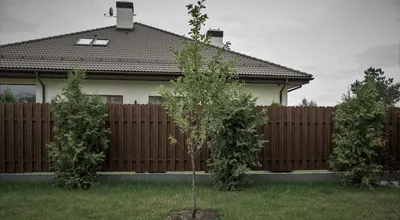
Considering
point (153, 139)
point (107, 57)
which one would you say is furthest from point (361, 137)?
point (107, 57)

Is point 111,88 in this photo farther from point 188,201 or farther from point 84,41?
point 188,201

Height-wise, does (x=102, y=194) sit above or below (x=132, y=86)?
below

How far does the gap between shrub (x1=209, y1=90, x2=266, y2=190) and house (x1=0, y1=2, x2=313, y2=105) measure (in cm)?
448

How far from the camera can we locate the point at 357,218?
430 centimetres

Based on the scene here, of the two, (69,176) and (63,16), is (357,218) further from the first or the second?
(63,16)

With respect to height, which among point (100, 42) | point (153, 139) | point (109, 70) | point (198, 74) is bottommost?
point (153, 139)

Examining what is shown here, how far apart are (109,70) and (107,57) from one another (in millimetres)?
1307

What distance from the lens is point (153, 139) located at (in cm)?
711

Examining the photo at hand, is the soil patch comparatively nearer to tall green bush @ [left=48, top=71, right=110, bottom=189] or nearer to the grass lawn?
the grass lawn

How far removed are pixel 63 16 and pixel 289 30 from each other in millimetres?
9823

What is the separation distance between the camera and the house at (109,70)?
32.7 feet

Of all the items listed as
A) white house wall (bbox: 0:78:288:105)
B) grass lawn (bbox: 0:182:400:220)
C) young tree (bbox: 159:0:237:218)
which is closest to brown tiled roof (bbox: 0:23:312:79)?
white house wall (bbox: 0:78:288:105)

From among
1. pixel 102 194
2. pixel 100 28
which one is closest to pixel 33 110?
pixel 102 194

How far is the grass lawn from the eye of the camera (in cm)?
444
